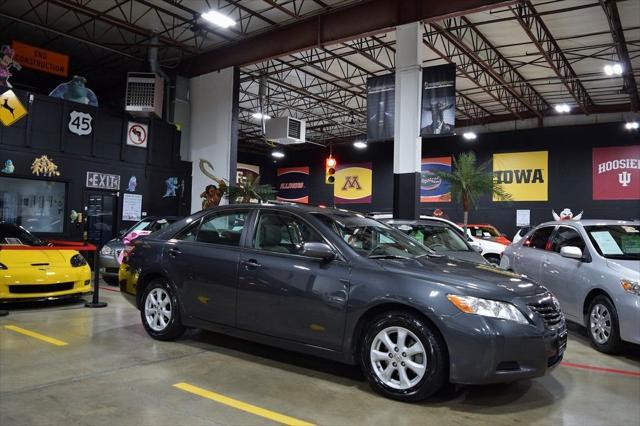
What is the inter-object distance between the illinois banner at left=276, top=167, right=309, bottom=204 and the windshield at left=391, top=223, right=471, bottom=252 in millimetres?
22301

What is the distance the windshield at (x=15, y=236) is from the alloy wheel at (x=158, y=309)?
3.31 m

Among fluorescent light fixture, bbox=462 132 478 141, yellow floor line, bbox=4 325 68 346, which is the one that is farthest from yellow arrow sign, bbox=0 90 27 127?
fluorescent light fixture, bbox=462 132 478 141

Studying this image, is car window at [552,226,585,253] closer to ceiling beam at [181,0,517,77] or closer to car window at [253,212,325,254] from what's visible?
car window at [253,212,325,254]

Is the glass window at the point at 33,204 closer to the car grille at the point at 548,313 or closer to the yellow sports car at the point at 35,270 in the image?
the yellow sports car at the point at 35,270

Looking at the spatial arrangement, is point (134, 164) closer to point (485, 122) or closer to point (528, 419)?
point (528, 419)

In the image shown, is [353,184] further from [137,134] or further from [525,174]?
[137,134]

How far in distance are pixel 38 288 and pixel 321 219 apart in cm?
443

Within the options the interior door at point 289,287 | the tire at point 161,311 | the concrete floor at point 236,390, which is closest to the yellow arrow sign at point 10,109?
the concrete floor at point 236,390

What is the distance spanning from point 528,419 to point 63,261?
248 inches

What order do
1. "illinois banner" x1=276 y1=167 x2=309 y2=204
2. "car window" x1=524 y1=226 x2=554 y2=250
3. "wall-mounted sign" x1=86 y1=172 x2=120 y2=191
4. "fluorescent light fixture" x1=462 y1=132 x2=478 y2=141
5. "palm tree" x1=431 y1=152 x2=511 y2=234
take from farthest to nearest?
"illinois banner" x1=276 y1=167 x2=309 y2=204 → "fluorescent light fixture" x1=462 y1=132 x2=478 y2=141 → "palm tree" x1=431 y1=152 x2=511 y2=234 → "wall-mounted sign" x1=86 y1=172 x2=120 y2=191 → "car window" x1=524 y1=226 x2=554 y2=250

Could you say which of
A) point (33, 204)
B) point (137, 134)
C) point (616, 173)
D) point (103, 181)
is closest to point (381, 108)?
point (137, 134)

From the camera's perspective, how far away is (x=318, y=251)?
13.0 feet

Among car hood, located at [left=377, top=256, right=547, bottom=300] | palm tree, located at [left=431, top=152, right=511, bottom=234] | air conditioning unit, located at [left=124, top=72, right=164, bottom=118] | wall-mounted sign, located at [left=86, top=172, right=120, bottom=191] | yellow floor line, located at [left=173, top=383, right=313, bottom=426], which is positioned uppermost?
air conditioning unit, located at [left=124, top=72, right=164, bottom=118]

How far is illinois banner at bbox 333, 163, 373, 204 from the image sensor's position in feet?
90.2
